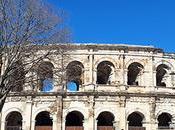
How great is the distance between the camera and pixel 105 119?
36.2 metres

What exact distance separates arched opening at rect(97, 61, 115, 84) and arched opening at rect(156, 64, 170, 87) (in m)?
4.35

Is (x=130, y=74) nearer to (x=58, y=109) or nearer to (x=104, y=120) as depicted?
(x=104, y=120)

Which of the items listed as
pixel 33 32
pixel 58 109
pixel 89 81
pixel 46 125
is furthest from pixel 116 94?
pixel 33 32

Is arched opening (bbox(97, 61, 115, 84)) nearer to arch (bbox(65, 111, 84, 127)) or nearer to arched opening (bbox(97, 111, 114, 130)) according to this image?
arched opening (bbox(97, 111, 114, 130))

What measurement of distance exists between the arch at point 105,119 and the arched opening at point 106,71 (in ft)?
9.63

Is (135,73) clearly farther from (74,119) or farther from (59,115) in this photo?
(59,115)

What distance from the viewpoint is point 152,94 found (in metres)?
33.8

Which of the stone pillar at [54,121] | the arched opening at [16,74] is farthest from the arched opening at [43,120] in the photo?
the arched opening at [16,74]

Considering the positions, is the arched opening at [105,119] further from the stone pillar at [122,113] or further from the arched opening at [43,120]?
the arched opening at [43,120]

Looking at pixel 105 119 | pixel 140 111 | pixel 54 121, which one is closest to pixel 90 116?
pixel 54 121

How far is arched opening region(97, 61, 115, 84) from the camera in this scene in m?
35.4

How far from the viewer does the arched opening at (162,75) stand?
1435 inches

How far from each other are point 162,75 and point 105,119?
268 inches

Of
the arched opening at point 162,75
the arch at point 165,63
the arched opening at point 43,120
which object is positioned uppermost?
the arch at point 165,63
